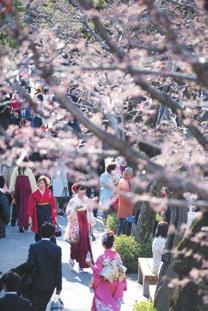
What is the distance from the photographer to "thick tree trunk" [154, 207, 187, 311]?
10768mm

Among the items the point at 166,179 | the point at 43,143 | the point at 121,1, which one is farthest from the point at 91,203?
the point at 121,1

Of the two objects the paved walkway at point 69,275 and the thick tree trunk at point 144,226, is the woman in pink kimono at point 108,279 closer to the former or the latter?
the paved walkway at point 69,275

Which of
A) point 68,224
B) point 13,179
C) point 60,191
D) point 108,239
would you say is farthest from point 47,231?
point 60,191

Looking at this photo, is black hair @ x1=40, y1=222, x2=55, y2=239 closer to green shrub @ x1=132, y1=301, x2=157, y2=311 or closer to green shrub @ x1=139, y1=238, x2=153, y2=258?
green shrub @ x1=132, y1=301, x2=157, y2=311

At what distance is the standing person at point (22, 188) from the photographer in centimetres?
1502

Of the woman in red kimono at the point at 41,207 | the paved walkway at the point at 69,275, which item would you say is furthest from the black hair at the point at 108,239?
the woman in red kimono at the point at 41,207

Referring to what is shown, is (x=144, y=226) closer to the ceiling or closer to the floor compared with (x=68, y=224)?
closer to the floor

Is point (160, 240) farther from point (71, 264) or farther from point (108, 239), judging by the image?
point (108, 239)

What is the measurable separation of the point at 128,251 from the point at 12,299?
229 inches

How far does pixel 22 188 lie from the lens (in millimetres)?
15047

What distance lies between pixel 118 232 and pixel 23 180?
2051 mm

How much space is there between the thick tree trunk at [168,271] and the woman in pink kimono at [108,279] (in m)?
0.78

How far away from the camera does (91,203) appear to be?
581 cm

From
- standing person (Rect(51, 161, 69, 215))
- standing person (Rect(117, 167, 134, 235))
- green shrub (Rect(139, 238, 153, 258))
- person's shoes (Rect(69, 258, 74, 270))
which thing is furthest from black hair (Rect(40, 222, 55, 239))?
standing person (Rect(51, 161, 69, 215))
